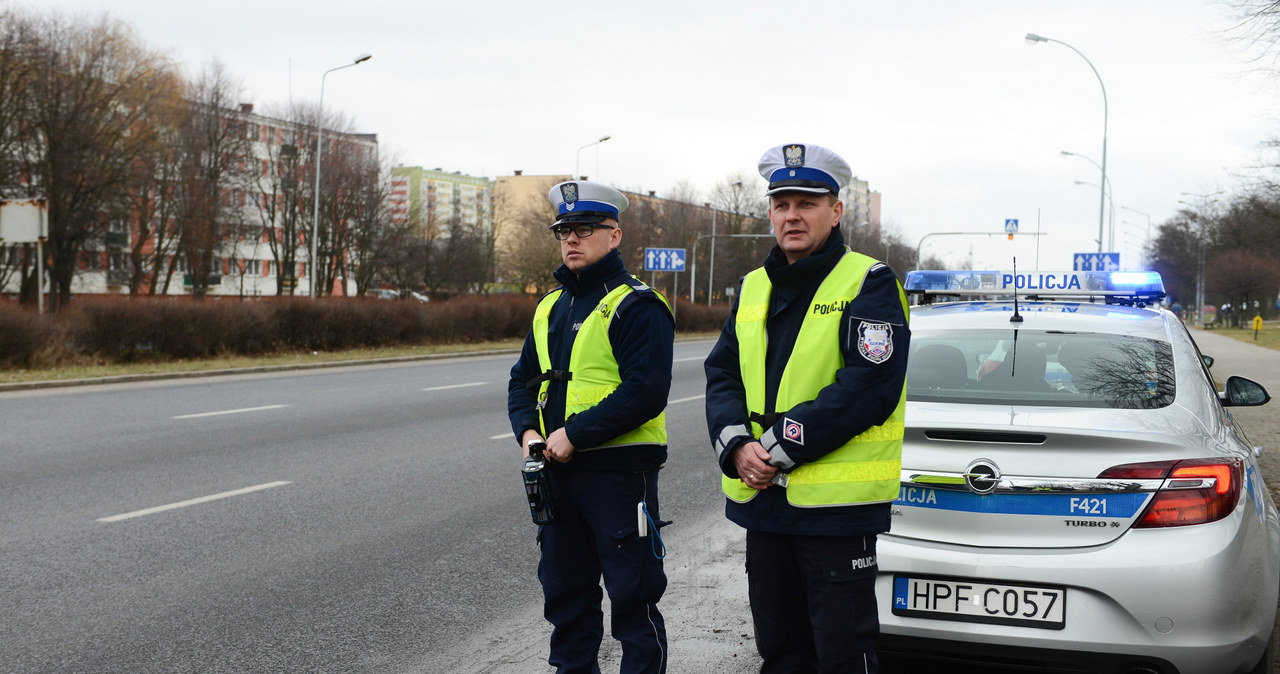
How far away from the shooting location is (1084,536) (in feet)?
11.0

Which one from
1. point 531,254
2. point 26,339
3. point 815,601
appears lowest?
point 815,601

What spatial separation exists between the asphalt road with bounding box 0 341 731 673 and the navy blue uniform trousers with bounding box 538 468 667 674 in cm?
81

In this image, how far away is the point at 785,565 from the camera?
288cm

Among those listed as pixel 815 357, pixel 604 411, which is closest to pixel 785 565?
pixel 815 357

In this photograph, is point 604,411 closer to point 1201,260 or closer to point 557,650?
point 557,650

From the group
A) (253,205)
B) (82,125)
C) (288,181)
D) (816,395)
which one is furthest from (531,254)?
(816,395)

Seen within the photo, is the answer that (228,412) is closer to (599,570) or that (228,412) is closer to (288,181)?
(599,570)

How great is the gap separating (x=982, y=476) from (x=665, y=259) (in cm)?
4433

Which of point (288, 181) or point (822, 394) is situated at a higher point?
point (288, 181)

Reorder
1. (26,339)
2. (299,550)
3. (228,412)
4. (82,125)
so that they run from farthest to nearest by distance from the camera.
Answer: (82,125) < (26,339) < (228,412) < (299,550)

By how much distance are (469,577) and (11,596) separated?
2.21m

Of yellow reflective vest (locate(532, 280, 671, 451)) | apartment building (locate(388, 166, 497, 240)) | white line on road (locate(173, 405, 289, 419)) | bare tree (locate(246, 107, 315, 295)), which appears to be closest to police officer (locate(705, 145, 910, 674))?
yellow reflective vest (locate(532, 280, 671, 451))

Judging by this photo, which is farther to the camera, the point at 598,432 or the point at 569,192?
the point at 569,192

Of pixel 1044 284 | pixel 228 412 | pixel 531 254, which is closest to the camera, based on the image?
pixel 1044 284
